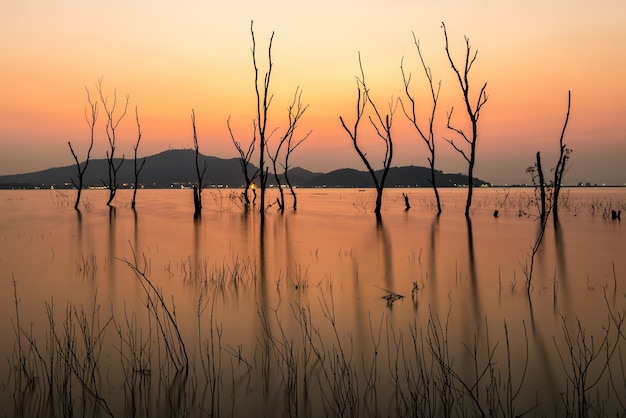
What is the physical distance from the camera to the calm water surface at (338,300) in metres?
4.47

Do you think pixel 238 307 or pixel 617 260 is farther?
pixel 617 260

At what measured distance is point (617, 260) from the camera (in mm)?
12133

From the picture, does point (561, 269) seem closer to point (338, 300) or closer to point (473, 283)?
point (473, 283)

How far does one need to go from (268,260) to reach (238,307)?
5.36m

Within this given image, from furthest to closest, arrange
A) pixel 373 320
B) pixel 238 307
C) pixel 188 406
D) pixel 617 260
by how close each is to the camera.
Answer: pixel 617 260 → pixel 238 307 → pixel 373 320 → pixel 188 406

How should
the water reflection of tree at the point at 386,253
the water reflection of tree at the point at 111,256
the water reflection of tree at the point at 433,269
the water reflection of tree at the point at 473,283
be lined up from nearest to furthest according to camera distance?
the water reflection of tree at the point at 473,283, the water reflection of tree at the point at 433,269, the water reflection of tree at the point at 111,256, the water reflection of tree at the point at 386,253

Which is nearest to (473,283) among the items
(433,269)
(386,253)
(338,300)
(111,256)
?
(433,269)

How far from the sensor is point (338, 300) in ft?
25.5

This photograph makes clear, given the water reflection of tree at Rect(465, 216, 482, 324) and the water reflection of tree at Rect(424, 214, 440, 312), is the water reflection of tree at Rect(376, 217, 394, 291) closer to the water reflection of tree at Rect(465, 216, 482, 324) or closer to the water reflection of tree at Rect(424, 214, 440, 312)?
the water reflection of tree at Rect(424, 214, 440, 312)

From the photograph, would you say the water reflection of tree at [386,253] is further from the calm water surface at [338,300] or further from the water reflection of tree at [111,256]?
the water reflection of tree at [111,256]

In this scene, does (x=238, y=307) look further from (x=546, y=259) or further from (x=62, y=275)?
(x=546, y=259)

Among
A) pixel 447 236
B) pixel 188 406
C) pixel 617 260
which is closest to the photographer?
pixel 188 406

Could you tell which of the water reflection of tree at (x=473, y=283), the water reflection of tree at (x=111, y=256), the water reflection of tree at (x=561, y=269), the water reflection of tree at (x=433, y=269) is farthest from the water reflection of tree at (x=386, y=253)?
the water reflection of tree at (x=111, y=256)

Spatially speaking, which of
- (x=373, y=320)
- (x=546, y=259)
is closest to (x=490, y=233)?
(x=546, y=259)
